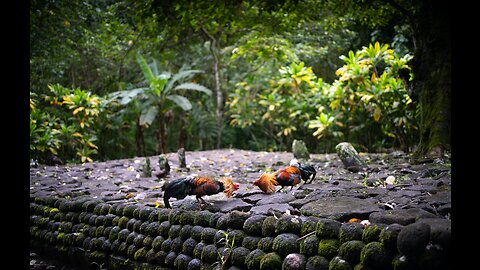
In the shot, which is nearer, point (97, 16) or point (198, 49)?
point (97, 16)

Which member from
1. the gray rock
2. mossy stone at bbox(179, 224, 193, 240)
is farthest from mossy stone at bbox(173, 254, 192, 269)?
the gray rock

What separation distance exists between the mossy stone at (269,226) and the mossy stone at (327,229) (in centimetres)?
30

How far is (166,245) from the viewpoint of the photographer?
114 inches

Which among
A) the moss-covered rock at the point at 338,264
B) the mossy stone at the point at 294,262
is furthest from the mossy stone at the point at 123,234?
the moss-covered rock at the point at 338,264

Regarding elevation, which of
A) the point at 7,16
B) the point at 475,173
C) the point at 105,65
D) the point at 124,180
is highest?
the point at 105,65

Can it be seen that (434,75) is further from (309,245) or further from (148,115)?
(148,115)

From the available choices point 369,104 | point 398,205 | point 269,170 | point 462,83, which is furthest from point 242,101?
point 462,83

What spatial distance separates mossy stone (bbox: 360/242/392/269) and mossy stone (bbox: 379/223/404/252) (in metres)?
0.02

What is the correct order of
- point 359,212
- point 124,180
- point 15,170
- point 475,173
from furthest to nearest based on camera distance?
point 124,180 → point 359,212 → point 475,173 → point 15,170

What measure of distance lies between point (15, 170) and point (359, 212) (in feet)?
6.02

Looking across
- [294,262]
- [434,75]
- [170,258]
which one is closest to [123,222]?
[170,258]

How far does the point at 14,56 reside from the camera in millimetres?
1207

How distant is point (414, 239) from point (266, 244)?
86 cm

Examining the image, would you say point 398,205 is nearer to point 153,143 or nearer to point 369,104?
point 369,104
